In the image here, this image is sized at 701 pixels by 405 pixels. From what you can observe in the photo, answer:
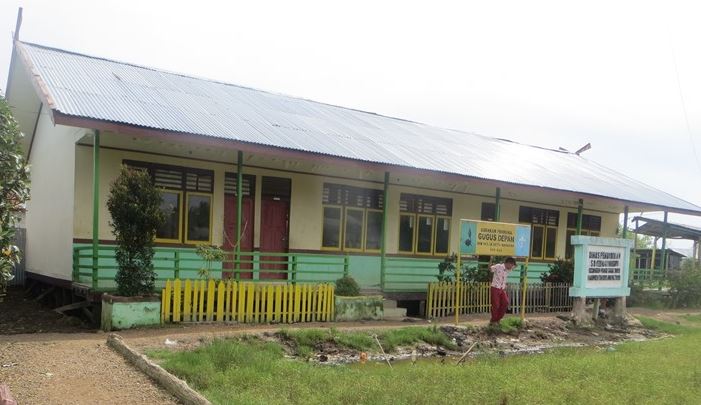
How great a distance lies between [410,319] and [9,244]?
9532 mm

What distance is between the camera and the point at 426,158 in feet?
51.5

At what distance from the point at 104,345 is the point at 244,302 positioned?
Result: 10.3 feet

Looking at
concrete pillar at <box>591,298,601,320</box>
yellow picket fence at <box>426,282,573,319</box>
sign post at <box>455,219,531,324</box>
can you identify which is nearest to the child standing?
sign post at <box>455,219,531,324</box>

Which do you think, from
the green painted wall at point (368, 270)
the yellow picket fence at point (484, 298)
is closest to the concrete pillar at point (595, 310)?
the yellow picket fence at point (484, 298)

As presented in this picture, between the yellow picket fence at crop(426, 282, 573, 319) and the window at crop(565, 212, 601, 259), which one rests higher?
the window at crop(565, 212, 601, 259)

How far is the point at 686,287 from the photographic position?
20.7 meters

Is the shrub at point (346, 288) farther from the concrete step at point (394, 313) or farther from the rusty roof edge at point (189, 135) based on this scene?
the rusty roof edge at point (189, 135)

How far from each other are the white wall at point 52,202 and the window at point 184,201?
1721 millimetres

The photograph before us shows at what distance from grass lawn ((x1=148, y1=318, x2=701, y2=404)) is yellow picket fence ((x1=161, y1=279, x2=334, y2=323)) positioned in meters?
2.17

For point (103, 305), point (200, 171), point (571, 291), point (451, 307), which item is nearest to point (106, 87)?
point (200, 171)

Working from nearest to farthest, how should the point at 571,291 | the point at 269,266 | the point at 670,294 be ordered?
the point at 571,291
the point at 269,266
the point at 670,294

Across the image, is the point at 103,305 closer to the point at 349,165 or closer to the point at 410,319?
the point at 349,165

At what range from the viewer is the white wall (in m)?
12.5

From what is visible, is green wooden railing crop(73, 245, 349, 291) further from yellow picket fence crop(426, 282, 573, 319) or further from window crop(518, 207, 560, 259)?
window crop(518, 207, 560, 259)
